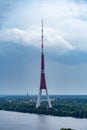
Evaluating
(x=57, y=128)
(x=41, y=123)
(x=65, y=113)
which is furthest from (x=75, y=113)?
(x=57, y=128)

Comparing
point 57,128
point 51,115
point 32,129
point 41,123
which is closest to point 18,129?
point 32,129

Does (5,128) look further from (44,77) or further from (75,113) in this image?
(44,77)

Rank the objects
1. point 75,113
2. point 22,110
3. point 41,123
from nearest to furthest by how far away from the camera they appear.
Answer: point 41,123
point 75,113
point 22,110

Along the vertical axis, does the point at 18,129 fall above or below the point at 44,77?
below

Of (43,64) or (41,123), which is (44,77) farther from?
(41,123)

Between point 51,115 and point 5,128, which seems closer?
point 5,128

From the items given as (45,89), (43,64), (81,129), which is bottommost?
(81,129)

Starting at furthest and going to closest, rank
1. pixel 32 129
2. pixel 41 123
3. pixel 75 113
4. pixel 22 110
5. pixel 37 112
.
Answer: pixel 22 110 → pixel 37 112 → pixel 75 113 → pixel 41 123 → pixel 32 129

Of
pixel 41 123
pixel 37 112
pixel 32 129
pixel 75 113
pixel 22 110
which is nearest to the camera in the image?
pixel 32 129

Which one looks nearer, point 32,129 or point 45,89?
point 32,129
